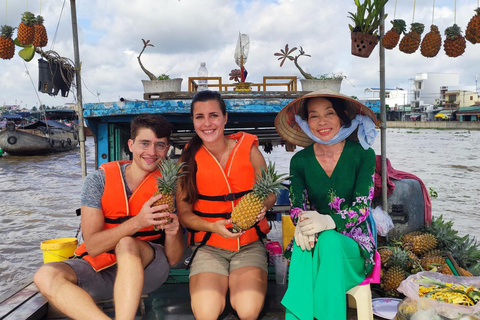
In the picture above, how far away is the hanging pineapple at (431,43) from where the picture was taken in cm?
392

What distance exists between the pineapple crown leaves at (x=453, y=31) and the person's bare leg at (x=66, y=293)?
13.2 feet

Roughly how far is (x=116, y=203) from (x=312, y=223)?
1.59 meters

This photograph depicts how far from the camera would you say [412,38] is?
155 inches

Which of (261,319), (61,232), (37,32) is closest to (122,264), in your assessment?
(261,319)

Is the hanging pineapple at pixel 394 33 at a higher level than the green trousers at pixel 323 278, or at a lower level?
higher

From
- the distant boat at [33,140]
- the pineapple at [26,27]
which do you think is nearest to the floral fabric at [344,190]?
the pineapple at [26,27]

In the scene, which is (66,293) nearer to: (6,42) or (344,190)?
(344,190)

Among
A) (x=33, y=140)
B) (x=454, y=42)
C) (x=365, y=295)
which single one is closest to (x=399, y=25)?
(x=454, y=42)

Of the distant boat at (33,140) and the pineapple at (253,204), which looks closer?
the pineapple at (253,204)

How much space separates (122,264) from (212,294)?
73cm

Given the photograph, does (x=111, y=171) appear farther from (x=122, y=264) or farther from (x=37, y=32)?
(x=37, y=32)

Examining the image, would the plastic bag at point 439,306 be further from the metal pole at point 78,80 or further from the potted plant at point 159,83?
the metal pole at point 78,80

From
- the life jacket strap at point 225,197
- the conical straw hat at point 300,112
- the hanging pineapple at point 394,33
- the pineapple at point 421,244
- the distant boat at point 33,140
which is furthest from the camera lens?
the distant boat at point 33,140

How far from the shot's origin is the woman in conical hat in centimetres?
263
